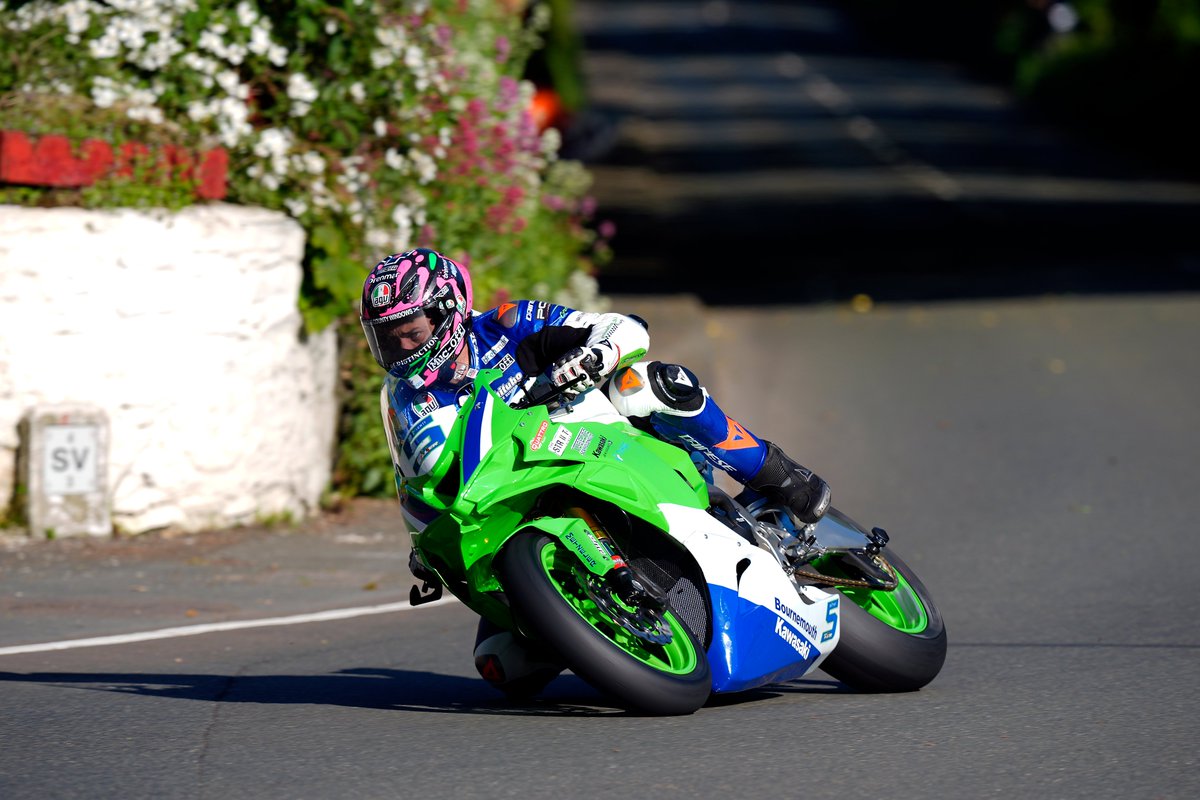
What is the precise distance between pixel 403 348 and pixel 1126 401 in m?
9.27

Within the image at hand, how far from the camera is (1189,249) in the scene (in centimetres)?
2422

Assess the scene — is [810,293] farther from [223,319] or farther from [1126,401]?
[223,319]

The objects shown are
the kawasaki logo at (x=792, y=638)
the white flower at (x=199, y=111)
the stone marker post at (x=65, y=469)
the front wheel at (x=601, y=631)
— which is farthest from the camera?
the white flower at (x=199, y=111)

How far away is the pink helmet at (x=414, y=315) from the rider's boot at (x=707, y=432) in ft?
2.11

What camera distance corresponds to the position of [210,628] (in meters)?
8.34

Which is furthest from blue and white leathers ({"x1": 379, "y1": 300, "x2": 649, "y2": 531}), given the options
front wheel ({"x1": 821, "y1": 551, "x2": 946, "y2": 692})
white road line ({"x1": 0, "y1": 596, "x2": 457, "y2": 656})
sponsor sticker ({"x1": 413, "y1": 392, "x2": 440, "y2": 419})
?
white road line ({"x1": 0, "y1": 596, "x2": 457, "y2": 656})

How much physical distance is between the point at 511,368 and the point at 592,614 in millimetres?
983

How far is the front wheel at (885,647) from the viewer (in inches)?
250

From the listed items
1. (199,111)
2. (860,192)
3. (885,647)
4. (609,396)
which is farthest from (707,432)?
(860,192)

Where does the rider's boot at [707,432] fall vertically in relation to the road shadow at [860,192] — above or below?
above

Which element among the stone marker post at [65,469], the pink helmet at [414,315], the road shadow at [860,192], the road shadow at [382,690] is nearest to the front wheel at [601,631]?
the road shadow at [382,690]

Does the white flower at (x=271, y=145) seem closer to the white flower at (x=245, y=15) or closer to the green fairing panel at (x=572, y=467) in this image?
the white flower at (x=245, y=15)

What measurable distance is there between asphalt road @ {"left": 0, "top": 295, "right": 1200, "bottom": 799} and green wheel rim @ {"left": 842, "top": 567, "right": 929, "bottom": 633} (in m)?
0.27

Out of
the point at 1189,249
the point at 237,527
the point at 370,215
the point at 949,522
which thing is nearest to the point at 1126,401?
the point at 949,522
